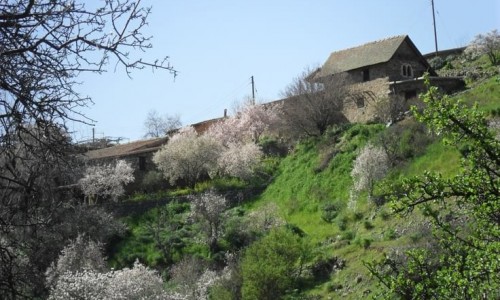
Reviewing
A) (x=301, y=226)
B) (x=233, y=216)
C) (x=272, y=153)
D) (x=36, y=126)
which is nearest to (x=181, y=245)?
(x=233, y=216)

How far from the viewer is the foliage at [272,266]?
28016 millimetres

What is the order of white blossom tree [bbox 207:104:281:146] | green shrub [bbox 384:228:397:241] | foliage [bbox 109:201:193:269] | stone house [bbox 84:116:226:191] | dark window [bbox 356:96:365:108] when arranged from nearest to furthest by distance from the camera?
green shrub [bbox 384:228:397:241], foliage [bbox 109:201:193:269], dark window [bbox 356:96:365:108], stone house [bbox 84:116:226:191], white blossom tree [bbox 207:104:281:146]

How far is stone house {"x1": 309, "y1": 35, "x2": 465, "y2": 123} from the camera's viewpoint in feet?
146

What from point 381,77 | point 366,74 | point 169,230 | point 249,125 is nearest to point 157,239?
point 169,230

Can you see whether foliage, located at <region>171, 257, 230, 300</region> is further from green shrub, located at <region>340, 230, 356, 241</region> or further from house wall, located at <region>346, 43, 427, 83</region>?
→ house wall, located at <region>346, 43, 427, 83</region>

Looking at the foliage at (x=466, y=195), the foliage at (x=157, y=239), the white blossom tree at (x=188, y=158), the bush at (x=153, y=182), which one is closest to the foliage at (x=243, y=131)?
the white blossom tree at (x=188, y=158)

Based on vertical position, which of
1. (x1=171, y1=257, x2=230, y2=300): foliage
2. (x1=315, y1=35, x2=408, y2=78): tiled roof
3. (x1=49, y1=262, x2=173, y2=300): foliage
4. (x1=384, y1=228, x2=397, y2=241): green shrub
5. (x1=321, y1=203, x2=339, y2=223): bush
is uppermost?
(x1=315, y1=35, x2=408, y2=78): tiled roof

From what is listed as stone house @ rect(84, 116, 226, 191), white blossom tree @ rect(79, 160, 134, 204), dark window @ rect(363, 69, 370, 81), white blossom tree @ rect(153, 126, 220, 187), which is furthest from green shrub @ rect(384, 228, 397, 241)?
stone house @ rect(84, 116, 226, 191)

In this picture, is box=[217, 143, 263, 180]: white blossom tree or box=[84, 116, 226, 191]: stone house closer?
box=[217, 143, 263, 180]: white blossom tree

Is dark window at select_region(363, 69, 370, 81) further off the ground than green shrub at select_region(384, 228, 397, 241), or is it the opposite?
dark window at select_region(363, 69, 370, 81)

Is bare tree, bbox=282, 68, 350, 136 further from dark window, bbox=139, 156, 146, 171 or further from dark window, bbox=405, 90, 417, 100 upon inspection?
dark window, bbox=139, 156, 146, 171

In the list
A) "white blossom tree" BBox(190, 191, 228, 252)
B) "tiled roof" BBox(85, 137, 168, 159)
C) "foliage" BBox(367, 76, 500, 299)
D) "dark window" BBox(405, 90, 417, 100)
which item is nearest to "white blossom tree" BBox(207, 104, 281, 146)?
"tiled roof" BBox(85, 137, 168, 159)

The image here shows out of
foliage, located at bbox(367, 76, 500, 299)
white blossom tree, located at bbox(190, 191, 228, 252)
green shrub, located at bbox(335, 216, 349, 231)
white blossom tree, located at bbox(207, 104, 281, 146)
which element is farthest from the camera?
white blossom tree, located at bbox(207, 104, 281, 146)

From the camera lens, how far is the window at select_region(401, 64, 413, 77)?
163 feet
